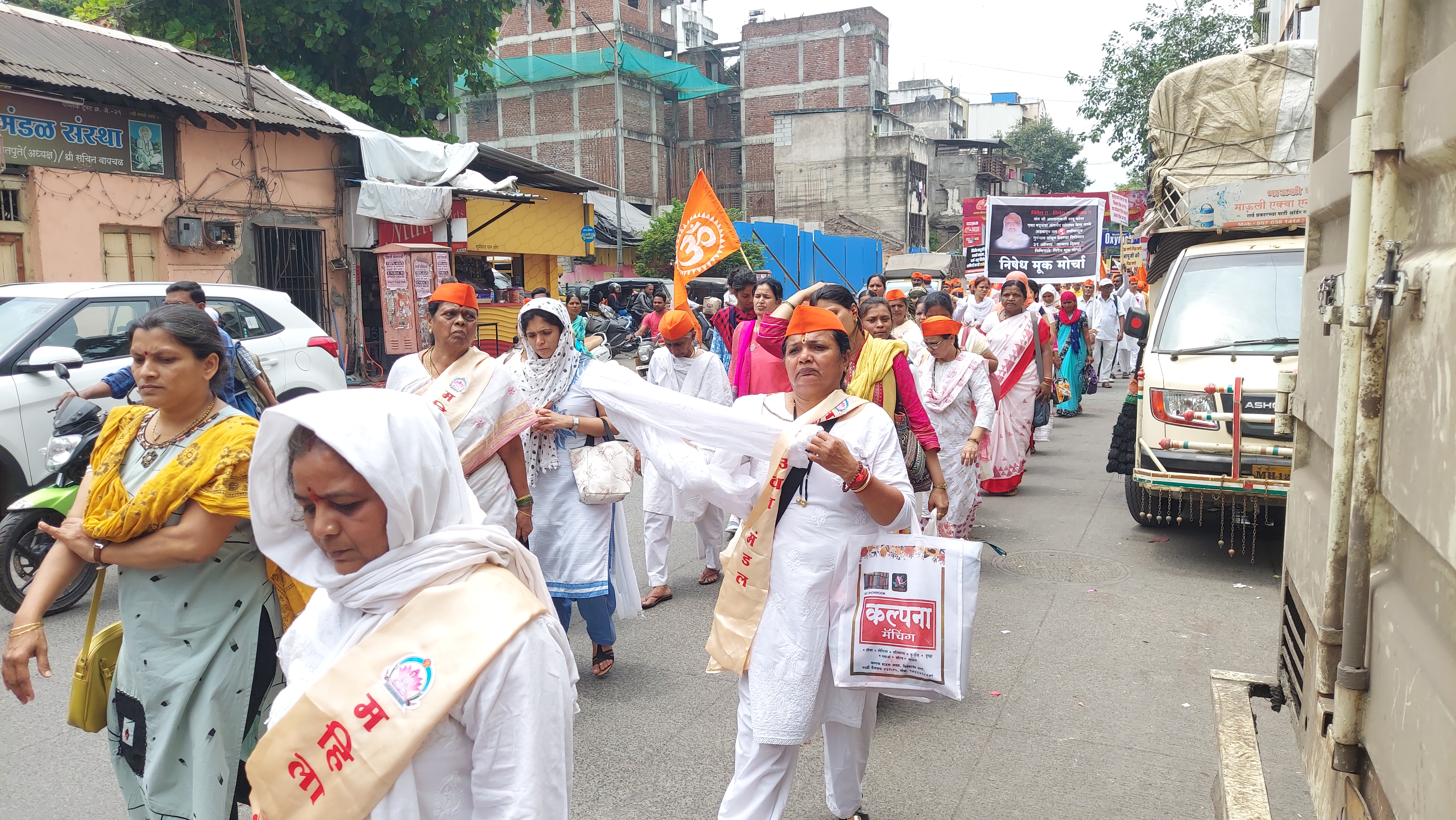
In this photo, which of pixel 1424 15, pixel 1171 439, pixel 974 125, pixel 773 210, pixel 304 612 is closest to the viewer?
pixel 1424 15

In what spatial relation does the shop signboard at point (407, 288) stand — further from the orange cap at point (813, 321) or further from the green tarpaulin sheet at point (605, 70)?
the green tarpaulin sheet at point (605, 70)

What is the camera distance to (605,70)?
148 feet

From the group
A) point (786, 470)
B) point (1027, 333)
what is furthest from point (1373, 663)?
point (1027, 333)

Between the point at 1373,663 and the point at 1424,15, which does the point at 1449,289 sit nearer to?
the point at 1424,15

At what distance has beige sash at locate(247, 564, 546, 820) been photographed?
5.45ft

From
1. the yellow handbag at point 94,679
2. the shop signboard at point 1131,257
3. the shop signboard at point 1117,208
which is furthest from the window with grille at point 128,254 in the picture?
the shop signboard at point 1117,208

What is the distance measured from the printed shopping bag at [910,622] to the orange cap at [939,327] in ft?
12.0

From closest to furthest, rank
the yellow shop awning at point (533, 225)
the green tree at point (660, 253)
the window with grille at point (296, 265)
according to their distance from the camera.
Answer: the window with grille at point (296, 265) → the yellow shop awning at point (533, 225) → the green tree at point (660, 253)

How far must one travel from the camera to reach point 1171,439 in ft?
21.9

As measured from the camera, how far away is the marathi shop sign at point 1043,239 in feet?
57.3

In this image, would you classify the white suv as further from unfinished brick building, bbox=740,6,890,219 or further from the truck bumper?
unfinished brick building, bbox=740,6,890,219

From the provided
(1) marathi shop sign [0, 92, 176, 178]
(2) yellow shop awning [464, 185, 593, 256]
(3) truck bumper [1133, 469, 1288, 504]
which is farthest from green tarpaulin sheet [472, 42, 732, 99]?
(3) truck bumper [1133, 469, 1288, 504]

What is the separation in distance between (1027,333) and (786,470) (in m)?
5.82

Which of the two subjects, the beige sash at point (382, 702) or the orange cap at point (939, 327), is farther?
the orange cap at point (939, 327)
